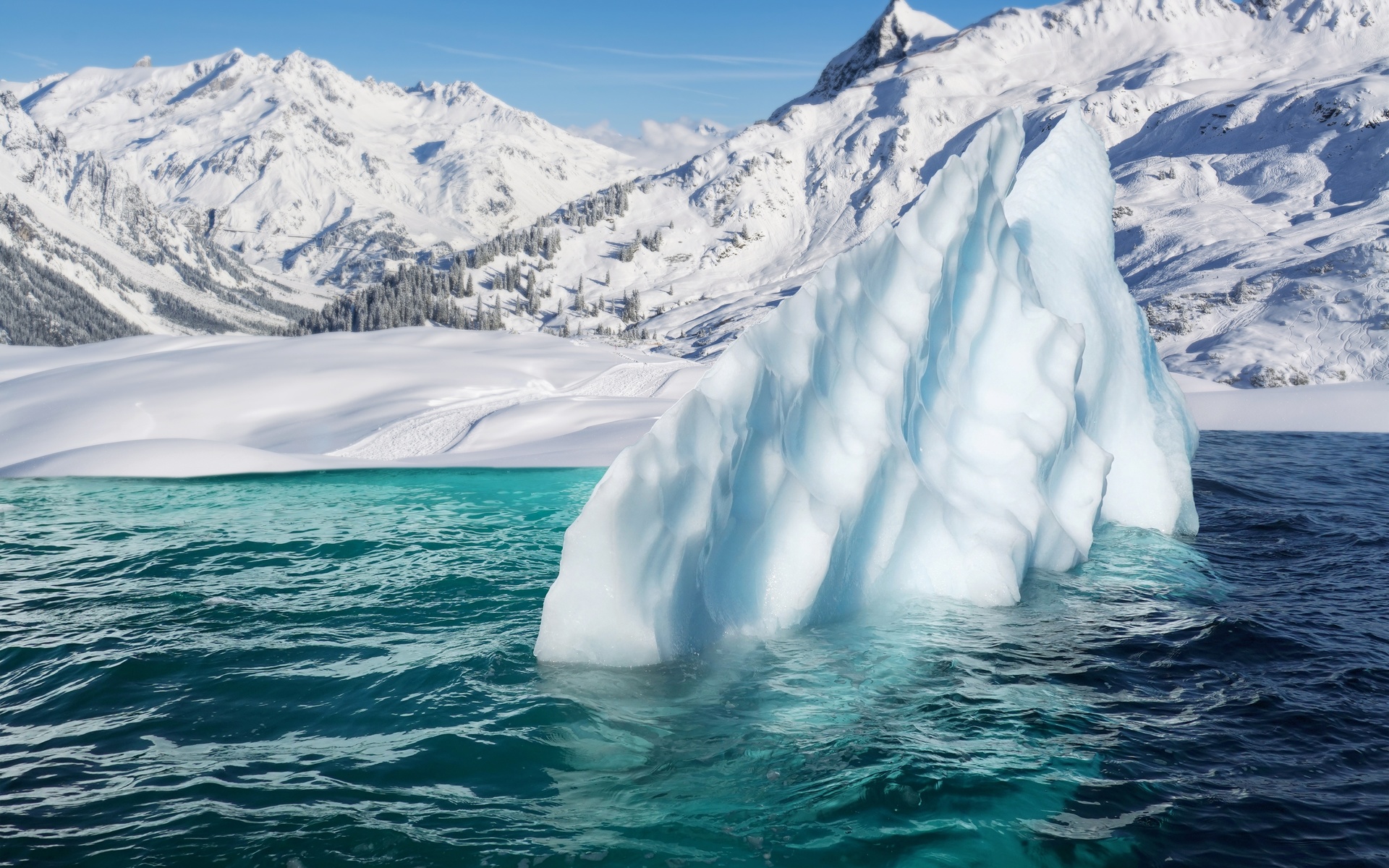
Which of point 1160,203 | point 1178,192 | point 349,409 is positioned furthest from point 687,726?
point 1178,192

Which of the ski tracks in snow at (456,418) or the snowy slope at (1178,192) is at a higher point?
the snowy slope at (1178,192)

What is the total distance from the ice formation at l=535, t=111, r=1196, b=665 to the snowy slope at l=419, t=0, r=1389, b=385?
1723 inches

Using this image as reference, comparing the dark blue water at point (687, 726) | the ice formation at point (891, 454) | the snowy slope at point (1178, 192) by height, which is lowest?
the dark blue water at point (687, 726)

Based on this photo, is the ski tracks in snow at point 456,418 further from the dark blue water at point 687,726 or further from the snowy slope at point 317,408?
the dark blue water at point 687,726

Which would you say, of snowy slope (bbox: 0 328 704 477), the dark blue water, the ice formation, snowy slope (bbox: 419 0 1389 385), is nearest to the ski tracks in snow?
snowy slope (bbox: 0 328 704 477)

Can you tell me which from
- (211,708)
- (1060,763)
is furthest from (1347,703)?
(211,708)

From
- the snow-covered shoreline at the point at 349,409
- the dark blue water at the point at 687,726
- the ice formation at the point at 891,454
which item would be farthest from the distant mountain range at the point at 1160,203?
the dark blue water at the point at 687,726

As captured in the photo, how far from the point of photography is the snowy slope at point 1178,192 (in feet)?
197

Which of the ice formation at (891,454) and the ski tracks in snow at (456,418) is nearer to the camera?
the ice formation at (891,454)

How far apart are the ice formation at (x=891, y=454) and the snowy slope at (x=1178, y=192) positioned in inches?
1723

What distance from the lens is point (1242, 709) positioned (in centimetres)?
715

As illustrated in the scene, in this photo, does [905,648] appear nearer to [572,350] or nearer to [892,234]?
[892,234]

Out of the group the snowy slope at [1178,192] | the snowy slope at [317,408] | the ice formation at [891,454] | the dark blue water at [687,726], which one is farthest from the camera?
the snowy slope at [1178,192]

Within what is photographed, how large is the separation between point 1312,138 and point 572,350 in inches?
4378
